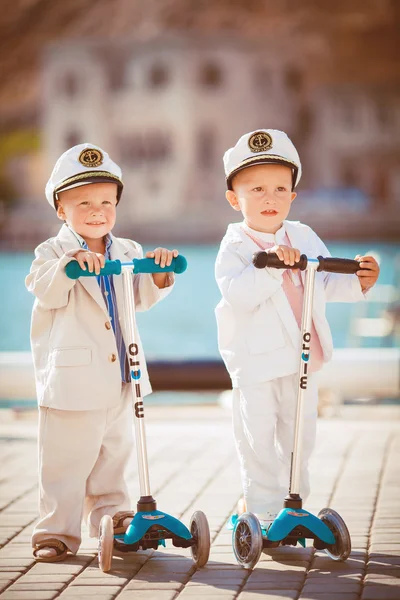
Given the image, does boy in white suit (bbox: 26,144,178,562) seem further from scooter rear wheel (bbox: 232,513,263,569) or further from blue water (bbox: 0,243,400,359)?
blue water (bbox: 0,243,400,359)

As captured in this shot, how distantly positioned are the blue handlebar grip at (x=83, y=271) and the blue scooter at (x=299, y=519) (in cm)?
46

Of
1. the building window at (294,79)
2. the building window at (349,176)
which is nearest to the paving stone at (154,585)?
the building window at (349,176)

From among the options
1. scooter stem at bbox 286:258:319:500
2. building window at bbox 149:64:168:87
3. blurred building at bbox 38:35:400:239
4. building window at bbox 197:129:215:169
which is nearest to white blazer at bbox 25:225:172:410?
scooter stem at bbox 286:258:319:500

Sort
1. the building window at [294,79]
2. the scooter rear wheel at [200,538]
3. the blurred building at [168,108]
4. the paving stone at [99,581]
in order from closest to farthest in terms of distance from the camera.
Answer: the paving stone at [99,581], the scooter rear wheel at [200,538], the blurred building at [168,108], the building window at [294,79]

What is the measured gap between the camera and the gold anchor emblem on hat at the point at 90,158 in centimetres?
381

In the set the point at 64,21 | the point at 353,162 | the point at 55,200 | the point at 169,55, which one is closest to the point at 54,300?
the point at 55,200

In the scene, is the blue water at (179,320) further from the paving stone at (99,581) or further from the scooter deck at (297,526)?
the paving stone at (99,581)

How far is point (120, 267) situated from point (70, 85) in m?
76.7

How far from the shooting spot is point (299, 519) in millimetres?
3611

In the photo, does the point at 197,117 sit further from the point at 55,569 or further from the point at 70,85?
the point at 55,569

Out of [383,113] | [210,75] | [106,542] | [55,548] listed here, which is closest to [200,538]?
[106,542]

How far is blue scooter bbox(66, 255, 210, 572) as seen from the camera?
358cm

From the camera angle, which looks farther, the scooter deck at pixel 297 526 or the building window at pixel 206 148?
the building window at pixel 206 148

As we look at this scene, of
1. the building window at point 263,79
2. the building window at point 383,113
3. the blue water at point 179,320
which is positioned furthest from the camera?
the building window at point 263,79
